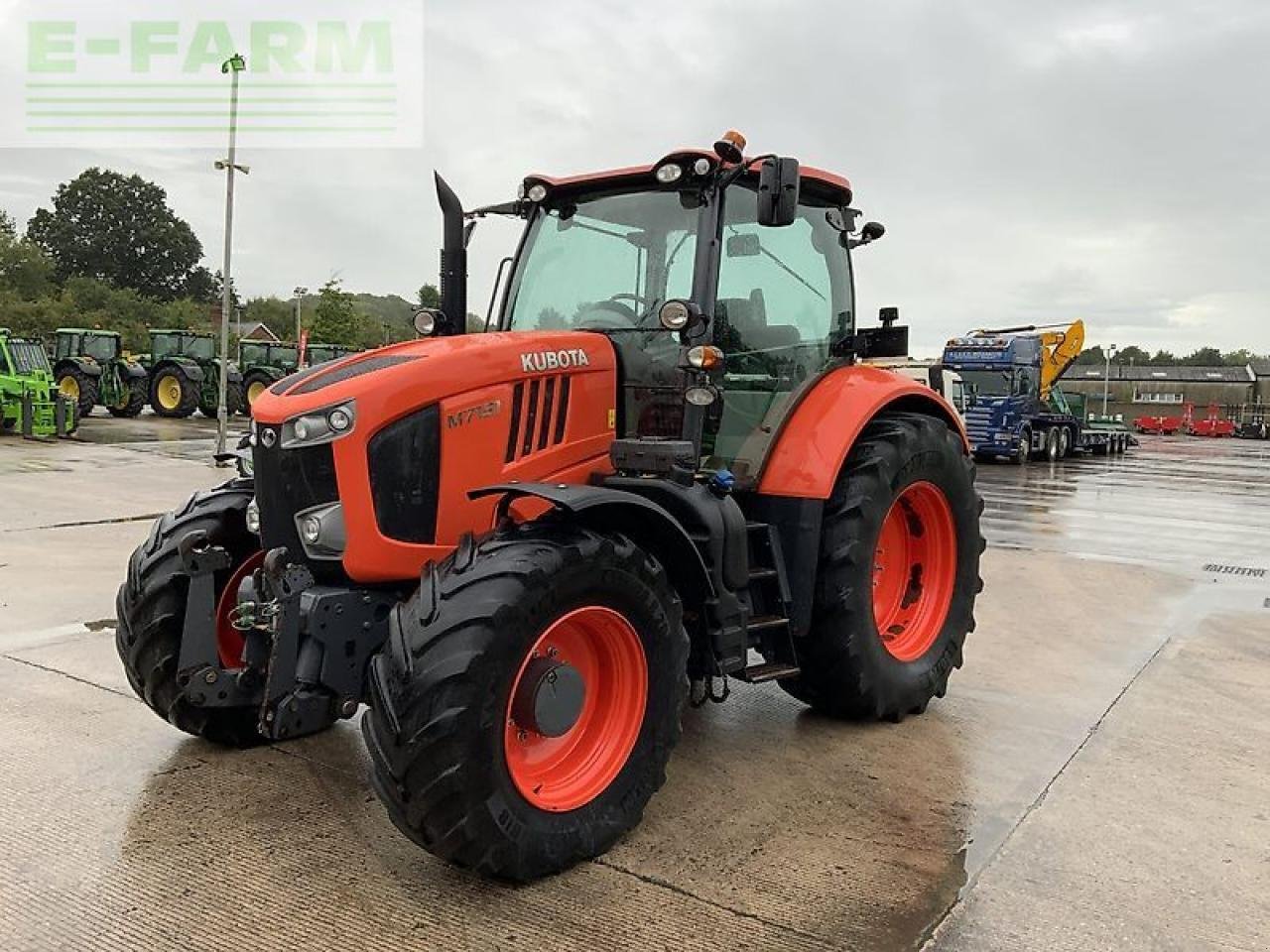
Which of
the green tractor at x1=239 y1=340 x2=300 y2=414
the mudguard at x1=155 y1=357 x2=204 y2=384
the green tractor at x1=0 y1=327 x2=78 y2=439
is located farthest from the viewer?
the green tractor at x1=239 y1=340 x2=300 y2=414

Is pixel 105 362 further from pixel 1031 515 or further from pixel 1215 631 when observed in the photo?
pixel 1215 631

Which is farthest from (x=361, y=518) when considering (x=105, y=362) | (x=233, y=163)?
(x=105, y=362)

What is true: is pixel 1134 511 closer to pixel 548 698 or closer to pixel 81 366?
pixel 548 698

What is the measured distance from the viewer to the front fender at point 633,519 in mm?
3064

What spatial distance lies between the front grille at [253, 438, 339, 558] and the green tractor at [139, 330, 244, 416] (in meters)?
23.7

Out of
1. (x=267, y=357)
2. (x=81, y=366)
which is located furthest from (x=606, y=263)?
(x=267, y=357)

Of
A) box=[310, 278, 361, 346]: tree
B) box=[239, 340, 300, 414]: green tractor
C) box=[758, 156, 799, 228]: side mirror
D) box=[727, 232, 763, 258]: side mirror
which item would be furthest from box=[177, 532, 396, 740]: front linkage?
box=[310, 278, 361, 346]: tree

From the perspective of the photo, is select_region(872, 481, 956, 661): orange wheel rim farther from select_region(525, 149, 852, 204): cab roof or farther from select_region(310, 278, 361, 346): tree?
select_region(310, 278, 361, 346): tree

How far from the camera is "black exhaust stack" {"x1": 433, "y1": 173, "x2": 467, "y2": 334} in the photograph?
13.7ft

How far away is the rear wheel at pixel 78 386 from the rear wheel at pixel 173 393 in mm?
2630

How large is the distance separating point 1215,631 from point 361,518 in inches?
229

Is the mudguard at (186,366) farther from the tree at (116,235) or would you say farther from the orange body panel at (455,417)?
the tree at (116,235)

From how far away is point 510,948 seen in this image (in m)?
2.63

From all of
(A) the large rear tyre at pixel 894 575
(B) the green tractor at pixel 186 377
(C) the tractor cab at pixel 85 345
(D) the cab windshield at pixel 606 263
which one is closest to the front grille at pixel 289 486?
(D) the cab windshield at pixel 606 263
